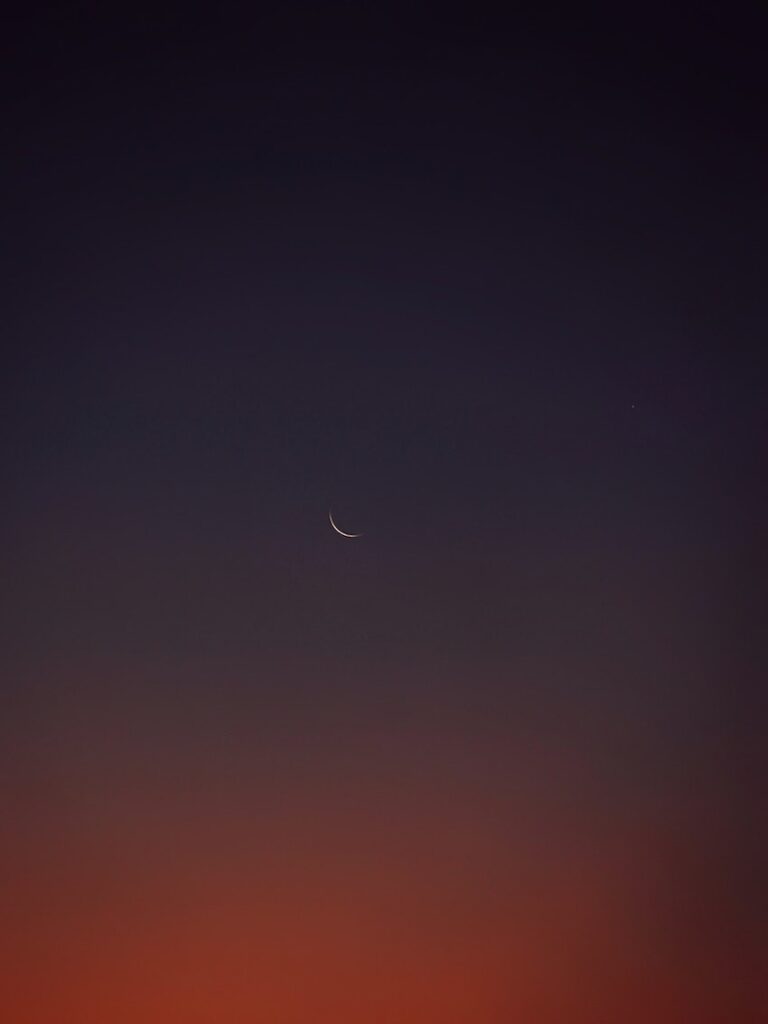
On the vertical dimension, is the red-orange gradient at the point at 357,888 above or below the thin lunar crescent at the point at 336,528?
below

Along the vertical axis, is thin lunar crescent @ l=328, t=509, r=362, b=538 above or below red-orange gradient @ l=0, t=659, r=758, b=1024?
above

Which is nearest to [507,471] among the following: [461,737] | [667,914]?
[461,737]

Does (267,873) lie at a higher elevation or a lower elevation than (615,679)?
lower

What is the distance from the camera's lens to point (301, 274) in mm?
2025

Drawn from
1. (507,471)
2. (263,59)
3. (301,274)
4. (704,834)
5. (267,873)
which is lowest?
(267,873)

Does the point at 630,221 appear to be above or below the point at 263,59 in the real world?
below

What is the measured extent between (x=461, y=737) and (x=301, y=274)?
3.46ft

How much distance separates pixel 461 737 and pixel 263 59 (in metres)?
1.52

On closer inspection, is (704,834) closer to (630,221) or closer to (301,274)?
(630,221)

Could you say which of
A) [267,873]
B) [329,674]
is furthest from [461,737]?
[267,873]

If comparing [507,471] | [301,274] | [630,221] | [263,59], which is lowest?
[507,471]

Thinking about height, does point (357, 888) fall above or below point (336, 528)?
below

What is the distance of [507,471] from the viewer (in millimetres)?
2018

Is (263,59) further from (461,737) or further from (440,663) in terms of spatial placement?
(461,737)
